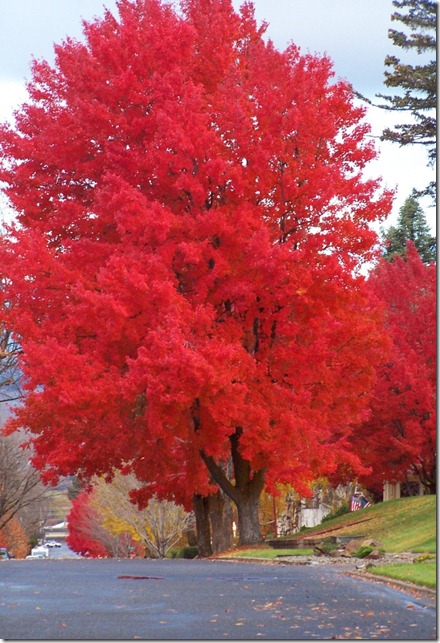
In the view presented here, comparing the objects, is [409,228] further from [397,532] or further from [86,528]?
[397,532]

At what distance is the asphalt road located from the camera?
10.4 m

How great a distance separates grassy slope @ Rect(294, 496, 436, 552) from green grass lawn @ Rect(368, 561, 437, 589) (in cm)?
461

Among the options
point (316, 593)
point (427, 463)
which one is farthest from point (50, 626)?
point (427, 463)

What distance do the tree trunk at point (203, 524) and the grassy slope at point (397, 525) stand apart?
4.54 m

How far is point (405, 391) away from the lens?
1522 inches

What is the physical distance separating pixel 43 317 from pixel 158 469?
5.13 m

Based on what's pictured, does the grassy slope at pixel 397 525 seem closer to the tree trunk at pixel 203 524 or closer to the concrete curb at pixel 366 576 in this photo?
the concrete curb at pixel 366 576

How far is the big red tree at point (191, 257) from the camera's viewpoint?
24703 mm

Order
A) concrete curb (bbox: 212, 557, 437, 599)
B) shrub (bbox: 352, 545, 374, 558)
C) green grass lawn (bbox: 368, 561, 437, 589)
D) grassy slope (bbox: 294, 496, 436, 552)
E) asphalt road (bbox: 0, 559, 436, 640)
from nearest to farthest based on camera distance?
1. asphalt road (bbox: 0, 559, 436, 640)
2. concrete curb (bbox: 212, 557, 437, 599)
3. green grass lawn (bbox: 368, 561, 437, 589)
4. shrub (bbox: 352, 545, 374, 558)
5. grassy slope (bbox: 294, 496, 436, 552)

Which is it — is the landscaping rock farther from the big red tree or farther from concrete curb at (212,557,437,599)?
the big red tree

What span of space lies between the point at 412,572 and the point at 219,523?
16385 millimetres

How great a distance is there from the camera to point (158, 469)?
28797 millimetres

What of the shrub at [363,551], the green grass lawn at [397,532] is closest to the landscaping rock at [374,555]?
the shrub at [363,551]

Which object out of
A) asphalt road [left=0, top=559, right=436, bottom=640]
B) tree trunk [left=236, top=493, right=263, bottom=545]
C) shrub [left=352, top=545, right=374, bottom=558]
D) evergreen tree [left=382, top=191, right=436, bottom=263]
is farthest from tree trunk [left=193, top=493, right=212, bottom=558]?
evergreen tree [left=382, top=191, right=436, bottom=263]
